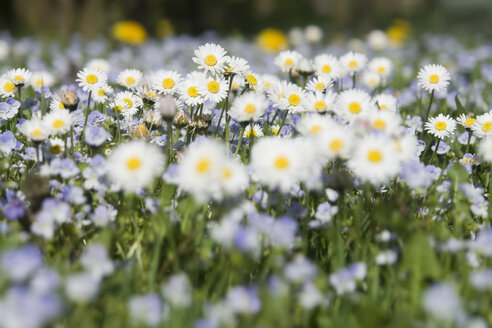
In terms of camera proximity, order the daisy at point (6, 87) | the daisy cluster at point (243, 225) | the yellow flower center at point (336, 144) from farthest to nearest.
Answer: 1. the daisy at point (6, 87)
2. the yellow flower center at point (336, 144)
3. the daisy cluster at point (243, 225)

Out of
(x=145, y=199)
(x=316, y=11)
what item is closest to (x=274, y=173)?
(x=145, y=199)

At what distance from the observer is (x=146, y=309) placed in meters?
1.20

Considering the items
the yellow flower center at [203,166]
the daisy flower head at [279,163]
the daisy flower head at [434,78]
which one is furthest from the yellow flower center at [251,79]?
the yellow flower center at [203,166]

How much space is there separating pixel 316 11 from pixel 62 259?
18714 millimetres

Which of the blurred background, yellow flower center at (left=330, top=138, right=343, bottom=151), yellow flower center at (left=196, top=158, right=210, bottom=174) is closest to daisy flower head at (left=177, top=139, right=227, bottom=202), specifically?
yellow flower center at (left=196, top=158, right=210, bottom=174)

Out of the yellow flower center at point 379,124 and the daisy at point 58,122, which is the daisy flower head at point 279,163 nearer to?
the yellow flower center at point 379,124

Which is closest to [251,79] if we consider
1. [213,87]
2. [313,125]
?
[213,87]

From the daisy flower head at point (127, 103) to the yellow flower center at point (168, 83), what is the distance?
0.21 meters

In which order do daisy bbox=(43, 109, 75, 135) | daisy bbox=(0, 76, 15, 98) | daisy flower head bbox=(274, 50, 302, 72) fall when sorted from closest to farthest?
daisy bbox=(43, 109, 75, 135)
daisy bbox=(0, 76, 15, 98)
daisy flower head bbox=(274, 50, 302, 72)

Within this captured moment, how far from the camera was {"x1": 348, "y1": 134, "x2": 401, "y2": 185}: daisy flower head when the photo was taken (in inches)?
57.6

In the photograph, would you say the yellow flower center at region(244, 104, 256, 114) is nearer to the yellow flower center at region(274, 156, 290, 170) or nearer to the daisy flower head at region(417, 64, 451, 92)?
the yellow flower center at region(274, 156, 290, 170)

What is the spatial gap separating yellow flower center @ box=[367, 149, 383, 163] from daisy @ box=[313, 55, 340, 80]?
1.14 meters

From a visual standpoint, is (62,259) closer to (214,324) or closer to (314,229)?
(214,324)

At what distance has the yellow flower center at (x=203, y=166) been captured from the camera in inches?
52.9
